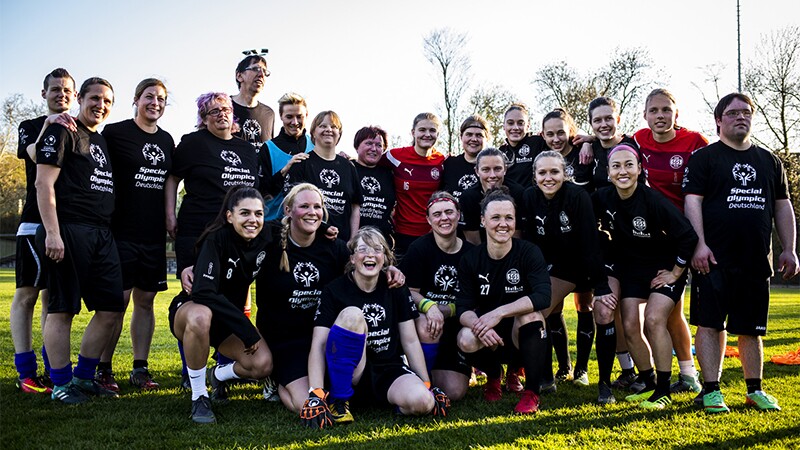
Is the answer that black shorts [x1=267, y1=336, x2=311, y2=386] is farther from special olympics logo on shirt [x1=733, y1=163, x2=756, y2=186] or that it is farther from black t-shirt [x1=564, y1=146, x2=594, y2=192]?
special olympics logo on shirt [x1=733, y1=163, x2=756, y2=186]

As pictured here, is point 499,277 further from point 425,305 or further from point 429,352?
point 429,352

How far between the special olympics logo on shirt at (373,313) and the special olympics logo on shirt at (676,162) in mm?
2875

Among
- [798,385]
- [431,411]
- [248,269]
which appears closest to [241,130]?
[248,269]

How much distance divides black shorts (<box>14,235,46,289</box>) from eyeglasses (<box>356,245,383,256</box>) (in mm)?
2613

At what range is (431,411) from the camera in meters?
4.38

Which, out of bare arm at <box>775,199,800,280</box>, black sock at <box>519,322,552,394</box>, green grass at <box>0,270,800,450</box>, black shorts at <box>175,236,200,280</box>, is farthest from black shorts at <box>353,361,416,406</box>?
bare arm at <box>775,199,800,280</box>

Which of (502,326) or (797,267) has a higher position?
(797,267)

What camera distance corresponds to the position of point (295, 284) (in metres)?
4.82

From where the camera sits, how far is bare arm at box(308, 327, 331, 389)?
4.27 meters

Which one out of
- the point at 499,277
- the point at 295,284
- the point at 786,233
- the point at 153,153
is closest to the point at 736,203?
the point at 786,233

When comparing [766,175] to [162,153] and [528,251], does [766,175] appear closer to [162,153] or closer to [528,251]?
[528,251]

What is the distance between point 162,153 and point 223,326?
175cm

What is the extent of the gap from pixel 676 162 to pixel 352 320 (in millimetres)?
3208

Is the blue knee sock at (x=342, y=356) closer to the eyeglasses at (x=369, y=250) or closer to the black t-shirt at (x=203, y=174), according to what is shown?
the eyeglasses at (x=369, y=250)
